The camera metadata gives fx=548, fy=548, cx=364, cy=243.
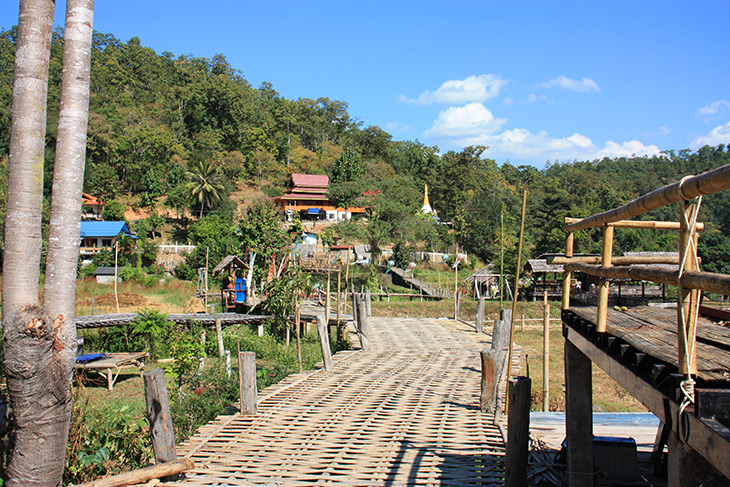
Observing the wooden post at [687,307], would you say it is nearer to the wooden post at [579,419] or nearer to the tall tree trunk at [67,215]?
the wooden post at [579,419]

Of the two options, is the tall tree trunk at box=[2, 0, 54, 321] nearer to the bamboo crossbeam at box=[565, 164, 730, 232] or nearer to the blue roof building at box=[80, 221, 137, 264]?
the bamboo crossbeam at box=[565, 164, 730, 232]

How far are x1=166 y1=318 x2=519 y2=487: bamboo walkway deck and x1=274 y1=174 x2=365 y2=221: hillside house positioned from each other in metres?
37.4

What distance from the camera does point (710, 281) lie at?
6.73 feet

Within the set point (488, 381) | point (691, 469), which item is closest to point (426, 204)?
point (488, 381)

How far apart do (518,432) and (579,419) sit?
0.55 m

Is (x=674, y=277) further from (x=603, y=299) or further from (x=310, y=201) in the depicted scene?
(x=310, y=201)

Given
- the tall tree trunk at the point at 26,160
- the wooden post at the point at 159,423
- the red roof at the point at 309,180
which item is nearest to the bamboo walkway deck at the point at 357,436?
the wooden post at the point at 159,423

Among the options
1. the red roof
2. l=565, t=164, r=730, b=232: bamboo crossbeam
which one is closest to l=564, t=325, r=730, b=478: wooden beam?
l=565, t=164, r=730, b=232: bamboo crossbeam

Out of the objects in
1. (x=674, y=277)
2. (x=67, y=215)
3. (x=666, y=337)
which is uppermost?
(x=67, y=215)

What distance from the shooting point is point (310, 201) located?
46.9 metres

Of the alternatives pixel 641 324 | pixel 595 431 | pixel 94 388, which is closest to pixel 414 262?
pixel 94 388

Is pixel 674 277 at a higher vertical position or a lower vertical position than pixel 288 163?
lower

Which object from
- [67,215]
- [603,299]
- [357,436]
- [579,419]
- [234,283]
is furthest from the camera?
[234,283]

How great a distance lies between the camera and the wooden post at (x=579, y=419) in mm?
4277
